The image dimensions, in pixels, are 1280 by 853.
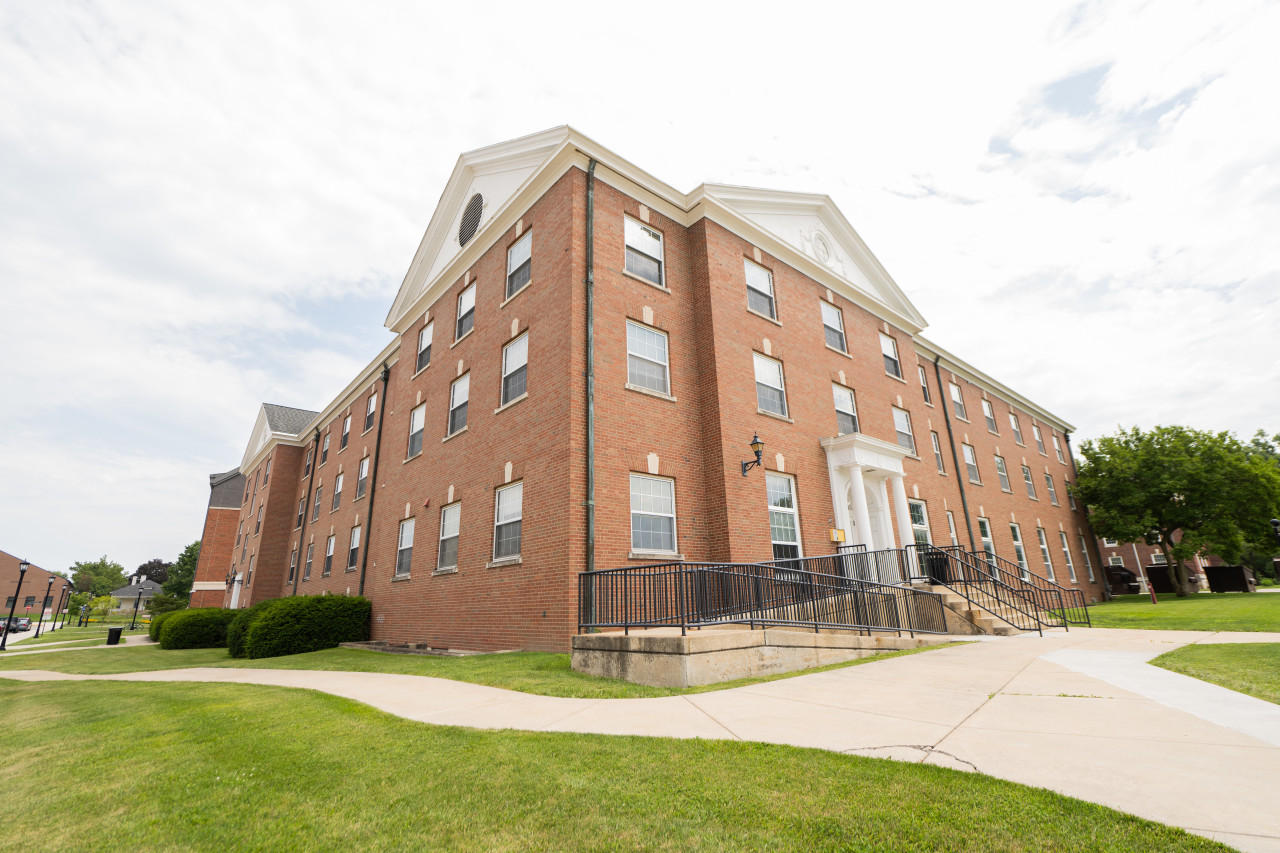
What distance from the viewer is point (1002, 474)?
86.6 feet

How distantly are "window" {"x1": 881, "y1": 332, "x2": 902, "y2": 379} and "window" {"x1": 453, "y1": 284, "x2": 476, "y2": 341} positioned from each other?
13.6m

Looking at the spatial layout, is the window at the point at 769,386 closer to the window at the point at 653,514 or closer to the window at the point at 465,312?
the window at the point at 653,514

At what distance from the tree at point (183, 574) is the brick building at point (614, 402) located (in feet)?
190

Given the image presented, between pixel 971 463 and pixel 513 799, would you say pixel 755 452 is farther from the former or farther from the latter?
pixel 971 463

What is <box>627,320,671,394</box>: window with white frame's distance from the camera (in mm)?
13000

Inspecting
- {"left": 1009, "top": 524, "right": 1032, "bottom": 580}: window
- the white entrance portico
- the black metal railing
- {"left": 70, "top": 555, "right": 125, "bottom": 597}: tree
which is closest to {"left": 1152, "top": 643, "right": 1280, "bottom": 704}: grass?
the black metal railing

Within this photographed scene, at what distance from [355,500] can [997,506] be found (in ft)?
84.0

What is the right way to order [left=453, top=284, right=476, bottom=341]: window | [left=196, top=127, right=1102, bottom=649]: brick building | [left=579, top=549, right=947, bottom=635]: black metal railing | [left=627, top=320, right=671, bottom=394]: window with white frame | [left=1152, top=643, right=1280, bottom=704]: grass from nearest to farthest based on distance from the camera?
[left=1152, top=643, right=1280, bottom=704]: grass, [left=579, top=549, right=947, bottom=635]: black metal railing, [left=196, top=127, right=1102, bottom=649]: brick building, [left=627, top=320, right=671, bottom=394]: window with white frame, [left=453, top=284, right=476, bottom=341]: window

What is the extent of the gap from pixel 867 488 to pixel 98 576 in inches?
5770

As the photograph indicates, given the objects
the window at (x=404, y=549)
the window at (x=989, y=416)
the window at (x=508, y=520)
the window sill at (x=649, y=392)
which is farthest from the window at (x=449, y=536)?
the window at (x=989, y=416)

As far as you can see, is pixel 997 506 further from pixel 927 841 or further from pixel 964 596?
pixel 927 841

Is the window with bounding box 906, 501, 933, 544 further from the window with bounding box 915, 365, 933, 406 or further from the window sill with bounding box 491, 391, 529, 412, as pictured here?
the window sill with bounding box 491, 391, 529, 412

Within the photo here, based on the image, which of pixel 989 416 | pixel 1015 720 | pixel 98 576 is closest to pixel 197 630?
pixel 1015 720

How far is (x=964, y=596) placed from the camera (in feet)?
45.2
